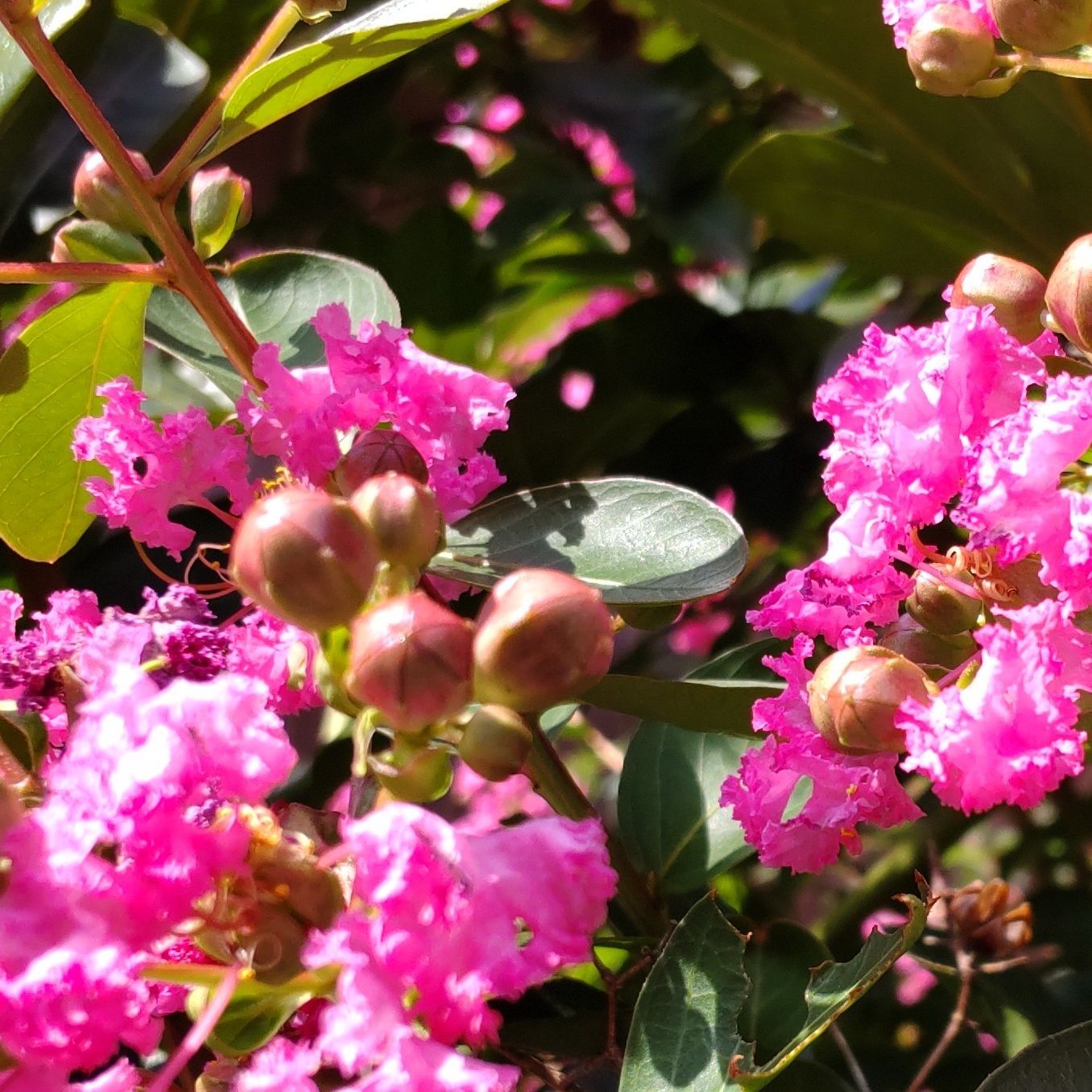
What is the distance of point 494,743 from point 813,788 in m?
0.23

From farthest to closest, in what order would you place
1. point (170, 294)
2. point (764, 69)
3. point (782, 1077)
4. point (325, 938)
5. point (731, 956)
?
point (764, 69) < point (170, 294) < point (782, 1077) < point (731, 956) < point (325, 938)

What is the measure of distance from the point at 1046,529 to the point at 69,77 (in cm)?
56

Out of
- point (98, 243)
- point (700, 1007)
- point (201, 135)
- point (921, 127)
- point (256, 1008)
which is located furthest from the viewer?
point (921, 127)

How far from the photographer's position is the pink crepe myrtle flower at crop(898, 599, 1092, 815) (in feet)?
2.03

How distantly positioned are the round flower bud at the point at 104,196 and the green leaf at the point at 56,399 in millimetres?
89

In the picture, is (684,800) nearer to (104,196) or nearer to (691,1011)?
(691,1011)

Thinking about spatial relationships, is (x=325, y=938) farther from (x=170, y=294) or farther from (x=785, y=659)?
(x=170, y=294)

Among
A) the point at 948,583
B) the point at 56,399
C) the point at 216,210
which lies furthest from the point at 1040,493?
the point at 56,399

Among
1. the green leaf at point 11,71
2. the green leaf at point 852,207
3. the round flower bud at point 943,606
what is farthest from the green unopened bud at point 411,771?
the green leaf at point 852,207

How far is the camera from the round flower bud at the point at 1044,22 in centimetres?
77

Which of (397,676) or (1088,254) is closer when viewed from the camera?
(397,676)

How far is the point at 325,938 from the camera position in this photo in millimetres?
549

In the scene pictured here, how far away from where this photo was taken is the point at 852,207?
1302 millimetres

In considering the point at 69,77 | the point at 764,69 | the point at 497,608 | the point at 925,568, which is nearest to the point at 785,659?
the point at 925,568
